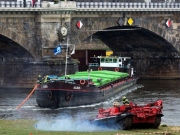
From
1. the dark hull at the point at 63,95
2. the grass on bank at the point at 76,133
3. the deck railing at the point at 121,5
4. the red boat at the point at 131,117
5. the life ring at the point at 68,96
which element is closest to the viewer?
the grass on bank at the point at 76,133

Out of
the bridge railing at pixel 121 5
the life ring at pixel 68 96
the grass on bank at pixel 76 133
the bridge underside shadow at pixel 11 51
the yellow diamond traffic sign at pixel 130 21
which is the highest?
the bridge railing at pixel 121 5

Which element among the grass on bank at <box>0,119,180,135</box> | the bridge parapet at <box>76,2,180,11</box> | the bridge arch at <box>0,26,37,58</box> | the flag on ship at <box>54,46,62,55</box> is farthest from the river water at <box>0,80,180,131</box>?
the bridge parapet at <box>76,2,180,11</box>

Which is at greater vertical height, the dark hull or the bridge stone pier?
the bridge stone pier

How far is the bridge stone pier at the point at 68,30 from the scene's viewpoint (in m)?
75.7

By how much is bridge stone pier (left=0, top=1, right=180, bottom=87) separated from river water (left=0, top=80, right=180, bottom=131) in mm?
3258

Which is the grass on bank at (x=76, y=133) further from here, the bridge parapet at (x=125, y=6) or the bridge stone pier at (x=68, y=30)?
the bridge parapet at (x=125, y=6)

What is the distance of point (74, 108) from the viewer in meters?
62.4

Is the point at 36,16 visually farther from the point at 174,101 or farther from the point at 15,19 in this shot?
the point at 174,101

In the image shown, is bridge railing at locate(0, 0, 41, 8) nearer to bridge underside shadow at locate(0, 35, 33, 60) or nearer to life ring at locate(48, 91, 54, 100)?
bridge underside shadow at locate(0, 35, 33, 60)

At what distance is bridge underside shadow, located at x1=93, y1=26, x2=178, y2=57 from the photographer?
89312 mm

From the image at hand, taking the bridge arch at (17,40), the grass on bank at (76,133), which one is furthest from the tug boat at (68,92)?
the grass on bank at (76,133)

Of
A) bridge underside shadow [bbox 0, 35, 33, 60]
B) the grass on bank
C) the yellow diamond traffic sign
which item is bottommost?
→ the grass on bank

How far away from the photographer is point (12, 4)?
7438 cm

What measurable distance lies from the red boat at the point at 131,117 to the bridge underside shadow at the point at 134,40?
42732 mm
